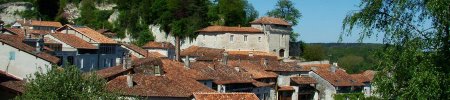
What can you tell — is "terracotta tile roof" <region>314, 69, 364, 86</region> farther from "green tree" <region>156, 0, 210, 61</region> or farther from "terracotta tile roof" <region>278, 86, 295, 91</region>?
"green tree" <region>156, 0, 210, 61</region>

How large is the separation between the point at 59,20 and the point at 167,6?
20951 millimetres

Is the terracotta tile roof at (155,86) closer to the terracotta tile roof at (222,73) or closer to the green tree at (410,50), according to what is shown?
the terracotta tile roof at (222,73)

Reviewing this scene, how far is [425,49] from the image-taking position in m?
18.8

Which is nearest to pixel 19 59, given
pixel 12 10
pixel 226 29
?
pixel 226 29

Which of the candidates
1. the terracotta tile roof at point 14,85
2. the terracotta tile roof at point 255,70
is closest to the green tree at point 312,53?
the terracotta tile roof at point 255,70

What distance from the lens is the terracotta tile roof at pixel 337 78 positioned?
68125 mm

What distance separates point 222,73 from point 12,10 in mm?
65869

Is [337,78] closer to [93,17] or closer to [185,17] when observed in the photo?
Result: [185,17]

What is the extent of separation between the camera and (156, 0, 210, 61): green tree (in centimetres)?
9050

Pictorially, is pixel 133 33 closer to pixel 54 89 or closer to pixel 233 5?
pixel 233 5

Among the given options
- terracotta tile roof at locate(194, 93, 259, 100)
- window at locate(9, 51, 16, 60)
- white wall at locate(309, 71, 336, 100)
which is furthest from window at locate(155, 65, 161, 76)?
white wall at locate(309, 71, 336, 100)

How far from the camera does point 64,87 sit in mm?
24250

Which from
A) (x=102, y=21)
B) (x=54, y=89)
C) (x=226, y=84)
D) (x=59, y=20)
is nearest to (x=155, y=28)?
(x=102, y=21)

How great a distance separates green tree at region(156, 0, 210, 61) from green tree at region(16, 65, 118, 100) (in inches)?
2556
